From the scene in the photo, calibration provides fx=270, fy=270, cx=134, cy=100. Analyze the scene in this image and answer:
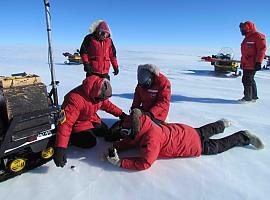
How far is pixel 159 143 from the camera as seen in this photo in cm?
258

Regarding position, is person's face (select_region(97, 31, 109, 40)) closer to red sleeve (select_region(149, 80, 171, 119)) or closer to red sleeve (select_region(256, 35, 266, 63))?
red sleeve (select_region(149, 80, 171, 119))

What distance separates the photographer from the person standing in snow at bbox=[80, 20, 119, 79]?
4.34m

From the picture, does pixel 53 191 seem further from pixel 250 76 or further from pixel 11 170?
pixel 250 76

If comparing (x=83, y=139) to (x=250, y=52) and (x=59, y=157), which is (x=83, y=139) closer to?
(x=59, y=157)

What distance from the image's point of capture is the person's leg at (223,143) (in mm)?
2907

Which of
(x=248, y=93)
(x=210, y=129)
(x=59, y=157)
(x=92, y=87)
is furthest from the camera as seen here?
(x=248, y=93)

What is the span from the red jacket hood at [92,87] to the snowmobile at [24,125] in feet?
1.60

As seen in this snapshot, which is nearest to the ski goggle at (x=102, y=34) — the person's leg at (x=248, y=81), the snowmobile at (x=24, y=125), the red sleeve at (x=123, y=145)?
the red sleeve at (x=123, y=145)

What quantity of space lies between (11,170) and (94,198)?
74 centimetres

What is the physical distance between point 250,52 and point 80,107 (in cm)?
383

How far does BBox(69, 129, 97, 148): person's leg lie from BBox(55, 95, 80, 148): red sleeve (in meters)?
0.36

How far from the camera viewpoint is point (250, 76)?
5.25 m

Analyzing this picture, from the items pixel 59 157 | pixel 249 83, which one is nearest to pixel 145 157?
pixel 59 157

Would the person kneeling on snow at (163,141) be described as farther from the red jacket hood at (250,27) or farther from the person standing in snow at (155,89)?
the red jacket hood at (250,27)
